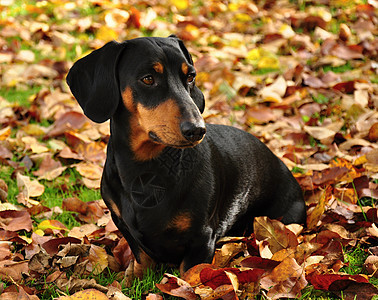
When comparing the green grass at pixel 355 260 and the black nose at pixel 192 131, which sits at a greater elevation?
the black nose at pixel 192 131

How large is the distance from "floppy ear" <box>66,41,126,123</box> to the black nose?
435 mm

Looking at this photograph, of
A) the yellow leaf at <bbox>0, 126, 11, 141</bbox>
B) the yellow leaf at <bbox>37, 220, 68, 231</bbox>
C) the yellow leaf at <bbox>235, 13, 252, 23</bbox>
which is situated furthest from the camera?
the yellow leaf at <bbox>235, 13, 252, 23</bbox>

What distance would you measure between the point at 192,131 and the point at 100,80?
58cm

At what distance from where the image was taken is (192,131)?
2.19m

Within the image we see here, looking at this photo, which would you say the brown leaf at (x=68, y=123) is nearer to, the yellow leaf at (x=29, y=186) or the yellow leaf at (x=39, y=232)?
the yellow leaf at (x=29, y=186)

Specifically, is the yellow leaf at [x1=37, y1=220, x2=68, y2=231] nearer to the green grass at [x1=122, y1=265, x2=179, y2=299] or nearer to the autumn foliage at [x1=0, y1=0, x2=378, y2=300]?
the autumn foliage at [x1=0, y1=0, x2=378, y2=300]

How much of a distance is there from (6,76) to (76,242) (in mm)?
3236

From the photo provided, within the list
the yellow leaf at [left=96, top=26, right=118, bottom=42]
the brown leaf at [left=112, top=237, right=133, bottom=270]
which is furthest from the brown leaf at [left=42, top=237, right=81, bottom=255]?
the yellow leaf at [left=96, top=26, right=118, bottom=42]

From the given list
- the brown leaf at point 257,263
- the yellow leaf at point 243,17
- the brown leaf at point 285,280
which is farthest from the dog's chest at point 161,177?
the yellow leaf at point 243,17

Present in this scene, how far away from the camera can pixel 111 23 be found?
22.1 ft

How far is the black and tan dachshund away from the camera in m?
2.37

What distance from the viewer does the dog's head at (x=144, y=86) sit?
7.46 feet

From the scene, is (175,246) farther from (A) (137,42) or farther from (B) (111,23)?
(B) (111,23)

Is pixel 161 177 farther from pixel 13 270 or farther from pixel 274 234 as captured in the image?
pixel 13 270
